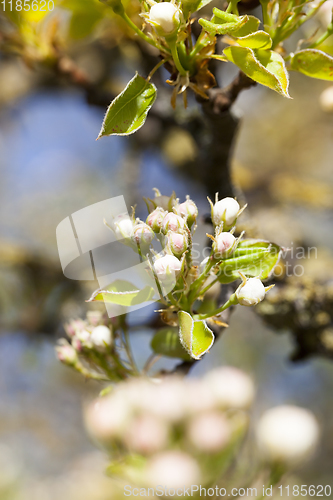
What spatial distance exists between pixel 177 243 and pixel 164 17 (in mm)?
189

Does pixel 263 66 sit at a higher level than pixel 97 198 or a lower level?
higher

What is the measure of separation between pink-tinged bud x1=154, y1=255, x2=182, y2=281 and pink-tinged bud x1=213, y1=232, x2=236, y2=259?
40 millimetres

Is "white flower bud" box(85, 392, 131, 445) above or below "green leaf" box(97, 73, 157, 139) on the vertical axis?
below

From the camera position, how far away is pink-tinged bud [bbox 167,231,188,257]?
37 cm

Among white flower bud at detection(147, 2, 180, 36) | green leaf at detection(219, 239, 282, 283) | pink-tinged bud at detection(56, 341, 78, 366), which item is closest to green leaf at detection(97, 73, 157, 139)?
white flower bud at detection(147, 2, 180, 36)

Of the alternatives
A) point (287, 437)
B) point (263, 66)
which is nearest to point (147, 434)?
point (287, 437)

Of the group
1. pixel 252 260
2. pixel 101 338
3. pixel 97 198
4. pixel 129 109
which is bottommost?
pixel 97 198

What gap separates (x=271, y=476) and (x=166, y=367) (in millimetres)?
200

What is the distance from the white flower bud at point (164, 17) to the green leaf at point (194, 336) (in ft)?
0.83

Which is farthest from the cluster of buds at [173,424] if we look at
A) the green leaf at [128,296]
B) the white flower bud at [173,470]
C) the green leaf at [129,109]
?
the green leaf at [129,109]

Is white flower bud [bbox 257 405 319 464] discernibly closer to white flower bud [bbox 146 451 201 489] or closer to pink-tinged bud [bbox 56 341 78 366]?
white flower bud [bbox 146 451 201 489]

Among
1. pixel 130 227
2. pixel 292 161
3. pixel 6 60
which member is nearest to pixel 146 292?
pixel 130 227

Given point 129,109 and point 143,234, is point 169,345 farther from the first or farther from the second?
point 129,109

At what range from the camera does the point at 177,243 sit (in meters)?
0.37
